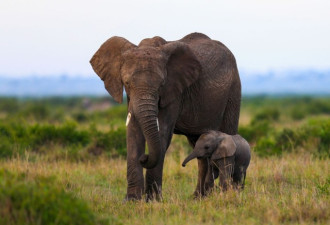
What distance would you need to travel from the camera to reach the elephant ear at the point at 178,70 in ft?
29.7

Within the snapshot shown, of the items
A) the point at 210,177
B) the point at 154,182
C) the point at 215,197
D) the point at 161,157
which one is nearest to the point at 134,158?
the point at 161,157

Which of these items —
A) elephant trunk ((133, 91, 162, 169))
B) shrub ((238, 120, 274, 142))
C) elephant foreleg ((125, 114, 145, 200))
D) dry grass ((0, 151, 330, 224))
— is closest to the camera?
dry grass ((0, 151, 330, 224))

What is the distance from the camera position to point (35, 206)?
20.6 ft

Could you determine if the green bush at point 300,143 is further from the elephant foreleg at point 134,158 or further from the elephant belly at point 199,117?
the elephant foreleg at point 134,158

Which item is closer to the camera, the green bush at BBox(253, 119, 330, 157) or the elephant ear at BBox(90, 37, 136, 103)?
the elephant ear at BBox(90, 37, 136, 103)

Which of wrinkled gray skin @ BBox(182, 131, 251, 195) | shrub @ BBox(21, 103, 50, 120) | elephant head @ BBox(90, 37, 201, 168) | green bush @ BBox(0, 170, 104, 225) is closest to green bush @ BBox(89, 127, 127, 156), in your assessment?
wrinkled gray skin @ BBox(182, 131, 251, 195)

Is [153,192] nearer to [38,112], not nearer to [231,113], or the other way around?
[231,113]

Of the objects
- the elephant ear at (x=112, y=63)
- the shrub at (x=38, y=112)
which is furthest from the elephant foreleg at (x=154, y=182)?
the shrub at (x=38, y=112)

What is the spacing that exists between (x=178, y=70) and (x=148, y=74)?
0.84 meters

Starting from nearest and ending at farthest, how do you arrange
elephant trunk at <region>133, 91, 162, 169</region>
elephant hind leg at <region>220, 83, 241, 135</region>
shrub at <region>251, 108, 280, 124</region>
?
elephant trunk at <region>133, 91, 162, 169</region> < elephant hind leg at <region>220, 83, 241, 135</region> < shrub at <region>251, 108, 280, 124</region>

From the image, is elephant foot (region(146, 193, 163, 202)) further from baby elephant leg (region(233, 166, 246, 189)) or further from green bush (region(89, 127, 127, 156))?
green bush (region(89, 127, 127, 156))

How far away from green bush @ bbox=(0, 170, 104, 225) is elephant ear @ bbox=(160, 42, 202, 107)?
282cm

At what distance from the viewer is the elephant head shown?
851 cm

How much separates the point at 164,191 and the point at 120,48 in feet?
8.37
